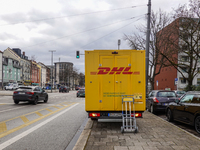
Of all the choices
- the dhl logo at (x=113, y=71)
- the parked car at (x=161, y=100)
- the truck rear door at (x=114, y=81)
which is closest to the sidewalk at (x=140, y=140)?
the truck rear door at (x=114, y=81)

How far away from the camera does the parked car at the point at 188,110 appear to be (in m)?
6.48

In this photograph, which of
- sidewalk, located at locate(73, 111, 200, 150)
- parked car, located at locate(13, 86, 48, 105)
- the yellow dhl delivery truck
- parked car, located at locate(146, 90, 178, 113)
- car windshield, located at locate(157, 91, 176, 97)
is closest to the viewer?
sidewalk, located at locate(73, 111, 200, 150)

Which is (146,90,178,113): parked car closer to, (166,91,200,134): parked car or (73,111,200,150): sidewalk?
(166,91,200,134): parked car

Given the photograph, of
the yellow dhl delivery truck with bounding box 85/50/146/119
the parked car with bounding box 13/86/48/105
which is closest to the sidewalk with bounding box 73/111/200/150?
the yellow dhl delivery truck with bounding box 85/50/146/119

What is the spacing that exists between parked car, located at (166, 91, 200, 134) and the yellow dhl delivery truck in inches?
70.1

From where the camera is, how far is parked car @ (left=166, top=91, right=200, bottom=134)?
6.48m

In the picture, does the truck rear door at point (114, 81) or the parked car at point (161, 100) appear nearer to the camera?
the truck rear door at point (114, 81)

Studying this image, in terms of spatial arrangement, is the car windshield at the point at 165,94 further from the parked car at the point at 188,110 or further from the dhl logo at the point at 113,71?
the dhl logo at the point at 113,71

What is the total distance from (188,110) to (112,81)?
304cm

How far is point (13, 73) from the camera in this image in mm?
68812

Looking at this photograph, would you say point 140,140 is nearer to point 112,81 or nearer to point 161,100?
point 112,81

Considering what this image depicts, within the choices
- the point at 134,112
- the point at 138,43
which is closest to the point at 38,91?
the point at 134,112

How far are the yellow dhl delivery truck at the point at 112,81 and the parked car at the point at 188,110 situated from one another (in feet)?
5.84

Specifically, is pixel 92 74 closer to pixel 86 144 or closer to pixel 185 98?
pixel 86 144
